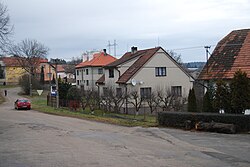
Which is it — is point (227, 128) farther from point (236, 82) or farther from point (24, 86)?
point (24, 86)

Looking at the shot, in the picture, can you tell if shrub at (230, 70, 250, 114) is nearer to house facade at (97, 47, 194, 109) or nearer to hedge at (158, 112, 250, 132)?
hedge at (158, 112, 250, 132)

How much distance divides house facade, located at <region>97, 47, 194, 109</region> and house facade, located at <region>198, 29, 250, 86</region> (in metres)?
13.2

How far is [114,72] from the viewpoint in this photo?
4828 centimetres

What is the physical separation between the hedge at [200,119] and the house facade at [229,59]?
5.05 metres

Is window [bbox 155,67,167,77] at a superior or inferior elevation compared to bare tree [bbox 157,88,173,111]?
superior

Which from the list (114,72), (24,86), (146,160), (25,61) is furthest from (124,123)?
(25,61)

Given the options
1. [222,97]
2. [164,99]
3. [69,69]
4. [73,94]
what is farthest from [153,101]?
[69,69]

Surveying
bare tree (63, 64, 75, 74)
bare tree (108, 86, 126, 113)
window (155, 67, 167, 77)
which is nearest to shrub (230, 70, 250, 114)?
bare tree (108, 86, 126, 113)

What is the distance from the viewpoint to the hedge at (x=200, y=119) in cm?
2084

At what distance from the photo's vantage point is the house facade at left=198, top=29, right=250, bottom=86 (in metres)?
26.8

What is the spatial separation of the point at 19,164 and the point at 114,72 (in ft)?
121

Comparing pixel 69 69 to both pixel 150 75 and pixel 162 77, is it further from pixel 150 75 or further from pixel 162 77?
pixel 150 75

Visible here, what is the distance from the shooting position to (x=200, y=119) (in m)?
22.4

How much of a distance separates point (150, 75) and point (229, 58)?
17.3 m
